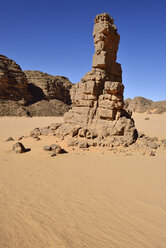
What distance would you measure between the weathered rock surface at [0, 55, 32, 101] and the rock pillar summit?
31.7m

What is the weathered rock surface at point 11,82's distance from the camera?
35.2m

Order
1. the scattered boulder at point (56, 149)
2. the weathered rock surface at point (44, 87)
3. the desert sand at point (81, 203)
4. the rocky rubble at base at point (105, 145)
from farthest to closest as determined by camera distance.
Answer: the weathered rock surface at point (44, 87) < the rocky rubble at base at point (105, 145) < the scattered boulder at point (56, 149) < the desert sand at point (81, 203)

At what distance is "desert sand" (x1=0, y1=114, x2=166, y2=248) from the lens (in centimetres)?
236

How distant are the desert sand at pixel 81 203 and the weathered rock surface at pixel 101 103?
242cm

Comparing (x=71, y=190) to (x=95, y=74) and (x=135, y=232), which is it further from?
(x=95, y=74)

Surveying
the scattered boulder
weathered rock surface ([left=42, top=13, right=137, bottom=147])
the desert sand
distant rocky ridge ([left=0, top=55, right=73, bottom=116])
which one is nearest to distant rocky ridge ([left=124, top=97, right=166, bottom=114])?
distant rocky ridge ([left=0, top=55, right=73, bottom=116])

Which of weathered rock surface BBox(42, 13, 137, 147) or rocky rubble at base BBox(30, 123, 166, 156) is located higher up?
weathered rock surface BBox(42, 13, 137, 147)

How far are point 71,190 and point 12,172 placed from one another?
208 cm

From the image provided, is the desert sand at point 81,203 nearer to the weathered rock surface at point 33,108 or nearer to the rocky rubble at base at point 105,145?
the rocky rubble at base at point 105,145

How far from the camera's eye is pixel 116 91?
823 centimetres

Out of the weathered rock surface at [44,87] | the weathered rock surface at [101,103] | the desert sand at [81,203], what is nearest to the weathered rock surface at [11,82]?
the weathered rock surface at [44,87]

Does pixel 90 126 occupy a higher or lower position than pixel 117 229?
higher

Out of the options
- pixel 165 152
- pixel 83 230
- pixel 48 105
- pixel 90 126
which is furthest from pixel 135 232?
pixel 48 105

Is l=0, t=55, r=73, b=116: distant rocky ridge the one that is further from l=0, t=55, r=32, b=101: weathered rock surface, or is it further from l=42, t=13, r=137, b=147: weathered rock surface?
l=42, t=13, r=137, b=147: weathered rock surface
